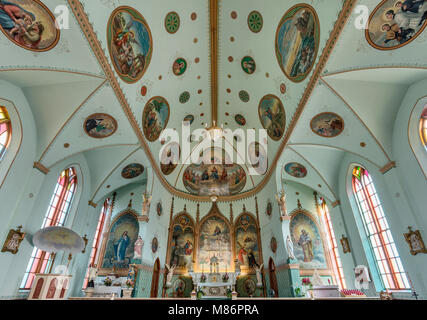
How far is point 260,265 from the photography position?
56.3ft

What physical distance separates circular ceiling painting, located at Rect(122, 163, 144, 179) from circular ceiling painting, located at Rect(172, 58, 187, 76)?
696 centimetres

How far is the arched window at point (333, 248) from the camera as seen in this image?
1504 centimetres

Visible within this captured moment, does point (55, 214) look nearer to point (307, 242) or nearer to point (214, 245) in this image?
point (214, 245)

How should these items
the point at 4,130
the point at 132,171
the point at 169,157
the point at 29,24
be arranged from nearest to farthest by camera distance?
the point at 29,24 → the point at 4,130 → the point at 132,171 → the point at 169,157

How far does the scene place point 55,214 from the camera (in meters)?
12.1

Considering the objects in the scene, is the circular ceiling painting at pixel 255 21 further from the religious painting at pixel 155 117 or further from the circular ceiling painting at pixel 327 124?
the religious painting at pixel 155 117

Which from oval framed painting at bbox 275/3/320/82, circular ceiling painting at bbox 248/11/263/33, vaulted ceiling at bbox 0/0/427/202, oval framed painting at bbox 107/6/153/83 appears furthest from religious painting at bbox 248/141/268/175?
oval framed painting at bbox 107/6/153/83

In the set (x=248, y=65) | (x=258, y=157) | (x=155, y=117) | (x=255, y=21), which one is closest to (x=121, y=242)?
(x=155, y=117)

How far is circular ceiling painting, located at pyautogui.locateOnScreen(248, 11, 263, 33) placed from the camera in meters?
11.1

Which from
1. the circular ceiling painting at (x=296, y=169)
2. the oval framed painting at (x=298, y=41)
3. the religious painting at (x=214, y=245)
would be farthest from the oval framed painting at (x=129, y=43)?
the religious painting at (x=214, y=245)

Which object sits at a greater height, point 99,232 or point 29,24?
point 29,24

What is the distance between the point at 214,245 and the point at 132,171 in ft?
30.9

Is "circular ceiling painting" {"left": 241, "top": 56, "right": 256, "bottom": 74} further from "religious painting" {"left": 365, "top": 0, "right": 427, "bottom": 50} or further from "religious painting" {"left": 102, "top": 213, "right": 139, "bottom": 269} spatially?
"religious painting" {"left": 102, "top": 213, "right": 139, "bottom": 269}
